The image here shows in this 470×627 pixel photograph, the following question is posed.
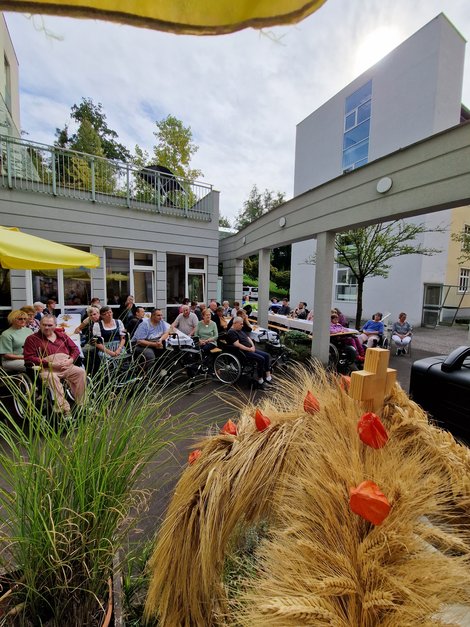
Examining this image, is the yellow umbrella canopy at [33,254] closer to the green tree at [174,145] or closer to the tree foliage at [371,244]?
the tree foliage at [371,244]

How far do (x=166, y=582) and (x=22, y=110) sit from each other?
18361mm

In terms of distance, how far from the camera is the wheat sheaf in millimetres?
447

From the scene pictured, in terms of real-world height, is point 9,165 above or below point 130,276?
above

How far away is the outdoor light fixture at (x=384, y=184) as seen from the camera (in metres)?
4.68

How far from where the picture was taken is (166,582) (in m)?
0.77

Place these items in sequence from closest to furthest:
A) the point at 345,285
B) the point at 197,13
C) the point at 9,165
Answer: the point at 197,13
the point at 9,165
the point at 345,285

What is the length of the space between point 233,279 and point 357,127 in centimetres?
1164

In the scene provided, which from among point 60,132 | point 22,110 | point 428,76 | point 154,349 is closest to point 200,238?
point 154,349

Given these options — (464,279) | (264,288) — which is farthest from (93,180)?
(464,279)

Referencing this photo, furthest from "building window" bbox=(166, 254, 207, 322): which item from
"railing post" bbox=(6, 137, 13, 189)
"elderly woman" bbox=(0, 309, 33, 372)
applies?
"elderly woman" bbox=(0, 309, 33, 372)

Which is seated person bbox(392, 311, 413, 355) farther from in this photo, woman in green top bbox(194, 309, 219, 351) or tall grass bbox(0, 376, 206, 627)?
tall grass bbox(0, 376, 206, 627)

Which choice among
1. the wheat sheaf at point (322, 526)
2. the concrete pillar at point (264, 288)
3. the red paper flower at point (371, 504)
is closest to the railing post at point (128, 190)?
the concrete pillar at point (264, 288)

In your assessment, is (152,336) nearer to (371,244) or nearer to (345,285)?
(371,244)

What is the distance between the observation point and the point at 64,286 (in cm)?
802
